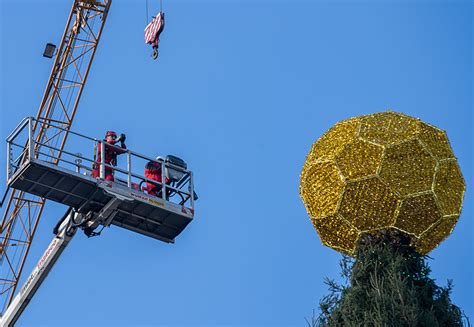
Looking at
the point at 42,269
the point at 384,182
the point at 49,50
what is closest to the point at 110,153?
the point at 42,269

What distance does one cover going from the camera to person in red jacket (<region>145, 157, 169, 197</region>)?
27062 mm

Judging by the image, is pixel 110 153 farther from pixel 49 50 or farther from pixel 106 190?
pixel 49 50

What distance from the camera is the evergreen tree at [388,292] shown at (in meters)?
23.5

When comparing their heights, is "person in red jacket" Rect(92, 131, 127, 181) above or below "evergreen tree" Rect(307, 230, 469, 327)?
above

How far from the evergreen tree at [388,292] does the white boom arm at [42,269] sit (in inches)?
263

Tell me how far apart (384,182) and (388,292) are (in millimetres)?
2166

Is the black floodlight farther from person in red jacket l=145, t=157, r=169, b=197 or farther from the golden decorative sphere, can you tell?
the golden decorative sphere

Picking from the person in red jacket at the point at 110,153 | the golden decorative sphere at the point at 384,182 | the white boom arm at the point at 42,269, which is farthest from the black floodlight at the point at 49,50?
the golden decorative sphere at the point at 384,182

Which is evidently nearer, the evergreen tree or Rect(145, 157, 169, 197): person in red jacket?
the evergreen tree

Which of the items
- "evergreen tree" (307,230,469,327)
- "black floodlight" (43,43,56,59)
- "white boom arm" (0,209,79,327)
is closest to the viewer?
"evergreen tree" (307,230,469,327)

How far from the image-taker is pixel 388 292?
78.4ft

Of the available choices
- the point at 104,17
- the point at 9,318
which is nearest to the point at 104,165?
the point at 9,318

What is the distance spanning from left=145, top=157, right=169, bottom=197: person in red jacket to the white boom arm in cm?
201

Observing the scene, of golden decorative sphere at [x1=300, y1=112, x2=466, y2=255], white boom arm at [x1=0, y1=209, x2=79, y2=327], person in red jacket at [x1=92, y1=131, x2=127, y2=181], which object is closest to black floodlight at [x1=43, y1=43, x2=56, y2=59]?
white boom arm at [x1=0, y1=209, x2=79, y2=327]
